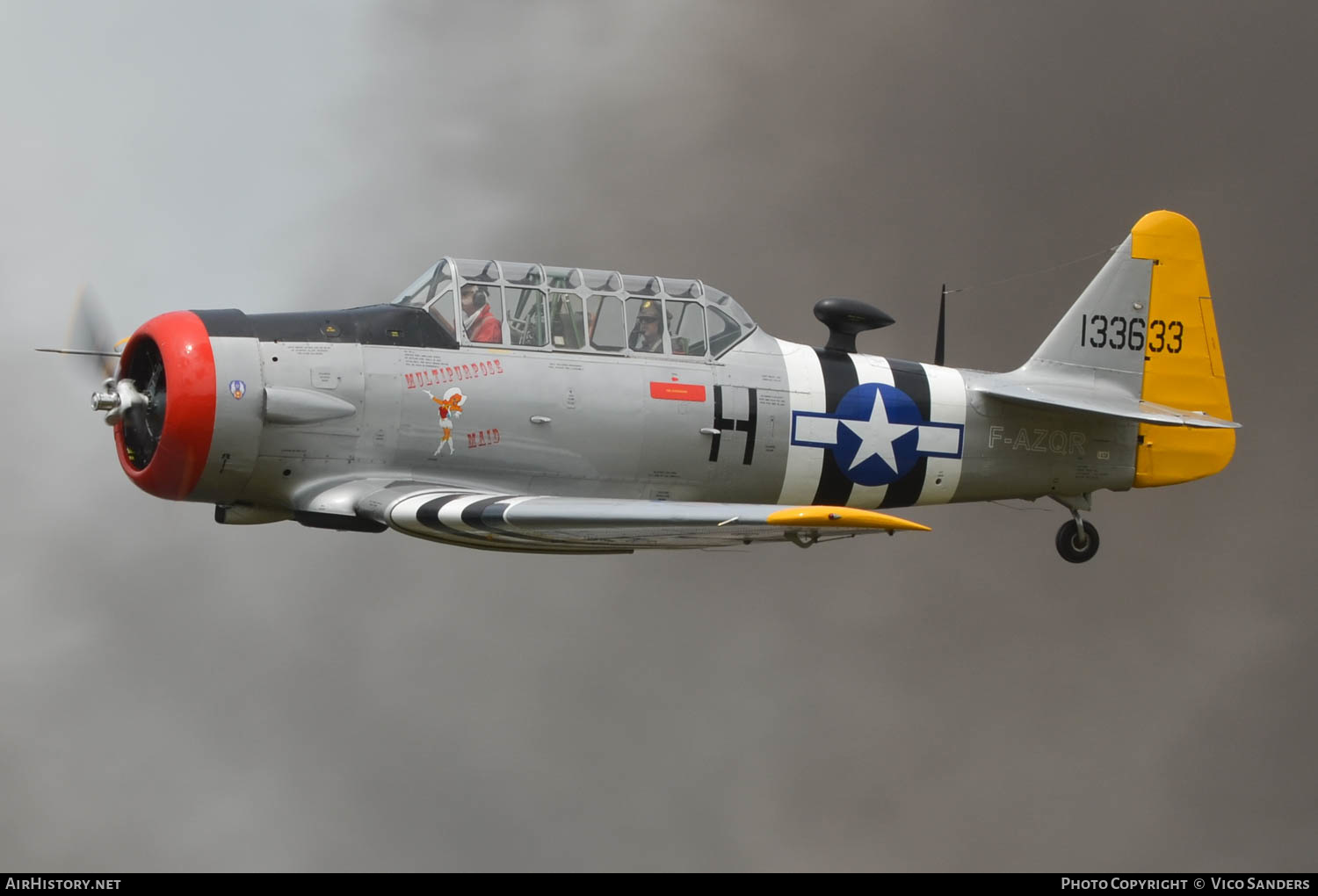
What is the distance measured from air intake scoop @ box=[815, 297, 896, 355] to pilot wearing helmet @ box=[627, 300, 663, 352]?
147 centimetres

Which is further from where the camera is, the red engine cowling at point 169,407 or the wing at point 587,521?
the red engine cowling at point 169,407

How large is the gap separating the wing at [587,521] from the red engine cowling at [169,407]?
0.93 meters

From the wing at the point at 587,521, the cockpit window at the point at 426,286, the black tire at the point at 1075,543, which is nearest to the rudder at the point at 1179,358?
the black tire at the point at 1075,543

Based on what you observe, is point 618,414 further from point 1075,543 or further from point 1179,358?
point 1179,358

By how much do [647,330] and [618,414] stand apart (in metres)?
0.73

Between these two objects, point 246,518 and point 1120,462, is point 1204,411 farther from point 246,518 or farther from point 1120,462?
point 246,518

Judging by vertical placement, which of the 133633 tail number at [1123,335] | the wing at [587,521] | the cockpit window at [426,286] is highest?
the cockpit window at [426,286]

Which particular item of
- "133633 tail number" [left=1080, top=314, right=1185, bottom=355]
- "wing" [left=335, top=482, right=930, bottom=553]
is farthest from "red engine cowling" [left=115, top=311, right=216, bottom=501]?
"133633 tail number" [left=1080, top=314, right=1185, bottom=355]

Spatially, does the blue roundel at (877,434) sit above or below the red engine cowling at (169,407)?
below

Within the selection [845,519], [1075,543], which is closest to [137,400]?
[845,519]

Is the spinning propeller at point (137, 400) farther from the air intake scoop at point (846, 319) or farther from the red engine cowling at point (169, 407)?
the air intake scoop at point (846, 319)

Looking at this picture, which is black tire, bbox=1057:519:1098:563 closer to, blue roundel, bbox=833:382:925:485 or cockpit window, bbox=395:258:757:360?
blue roundel, bbox=833:382:925:485

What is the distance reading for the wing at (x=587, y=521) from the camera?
9820mm

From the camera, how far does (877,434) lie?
44.0 ft
